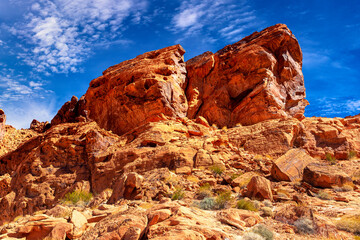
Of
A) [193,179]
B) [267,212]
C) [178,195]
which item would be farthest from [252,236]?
[193,179]

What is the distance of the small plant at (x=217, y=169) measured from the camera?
12969mm

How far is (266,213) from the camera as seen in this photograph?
7.82 meters

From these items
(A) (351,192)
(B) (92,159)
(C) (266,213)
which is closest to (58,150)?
(B) (92,159)

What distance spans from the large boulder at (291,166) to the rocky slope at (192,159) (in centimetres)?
6

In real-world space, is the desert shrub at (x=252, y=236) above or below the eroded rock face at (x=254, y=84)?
below

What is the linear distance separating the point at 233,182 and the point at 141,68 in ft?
58.4

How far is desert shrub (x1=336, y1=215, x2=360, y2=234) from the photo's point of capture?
6598mm

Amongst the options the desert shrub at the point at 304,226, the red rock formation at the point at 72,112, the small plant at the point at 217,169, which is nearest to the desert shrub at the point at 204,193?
the small plant at the point at 217,169

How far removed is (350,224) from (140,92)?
20025 millimetres

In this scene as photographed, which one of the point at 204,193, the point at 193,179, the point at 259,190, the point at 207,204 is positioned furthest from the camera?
the point at 193,179

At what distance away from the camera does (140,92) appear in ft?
81.0

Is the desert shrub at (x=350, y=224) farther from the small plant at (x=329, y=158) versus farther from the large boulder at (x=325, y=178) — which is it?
the small plant at (x=329, y=158)

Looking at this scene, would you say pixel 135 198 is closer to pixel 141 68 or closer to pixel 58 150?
pixel 58 150

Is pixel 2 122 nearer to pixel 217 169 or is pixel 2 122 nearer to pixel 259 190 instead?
pixel 217 169
